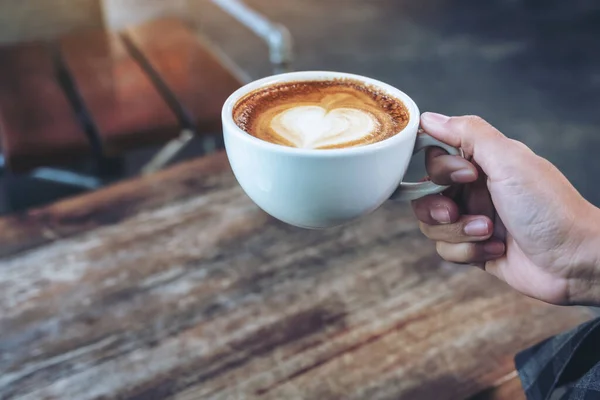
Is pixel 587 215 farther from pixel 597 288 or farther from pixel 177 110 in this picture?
pixel 177 110

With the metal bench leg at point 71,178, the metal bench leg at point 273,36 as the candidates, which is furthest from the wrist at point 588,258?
the metal bench leg at point 71,178

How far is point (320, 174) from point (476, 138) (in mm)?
266

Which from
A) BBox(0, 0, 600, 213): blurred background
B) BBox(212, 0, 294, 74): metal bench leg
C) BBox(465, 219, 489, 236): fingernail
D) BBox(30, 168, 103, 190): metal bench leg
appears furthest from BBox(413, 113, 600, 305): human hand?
BBox(30, 168, 103, 190): metal bench leg

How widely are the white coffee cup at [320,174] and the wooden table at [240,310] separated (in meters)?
0.23

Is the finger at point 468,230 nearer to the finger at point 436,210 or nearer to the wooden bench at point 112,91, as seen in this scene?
the finger at point 436,210

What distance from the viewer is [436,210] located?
2.70 feet

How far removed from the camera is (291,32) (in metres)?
3.62

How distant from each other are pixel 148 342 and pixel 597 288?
58 centimetres

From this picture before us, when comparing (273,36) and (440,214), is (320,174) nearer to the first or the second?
(440,214)

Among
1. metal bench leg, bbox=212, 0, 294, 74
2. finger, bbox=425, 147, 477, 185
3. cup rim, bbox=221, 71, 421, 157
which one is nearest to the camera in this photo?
cup rim, bbox=221, 71, 421, 157

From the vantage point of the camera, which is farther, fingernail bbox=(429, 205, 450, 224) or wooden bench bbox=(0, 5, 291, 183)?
wooden bench bbox=(0, 5, 291, 183)

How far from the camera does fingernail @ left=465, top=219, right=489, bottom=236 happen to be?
0.80 m

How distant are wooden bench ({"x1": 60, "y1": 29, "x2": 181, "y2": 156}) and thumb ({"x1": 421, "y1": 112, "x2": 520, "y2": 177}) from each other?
103 cm

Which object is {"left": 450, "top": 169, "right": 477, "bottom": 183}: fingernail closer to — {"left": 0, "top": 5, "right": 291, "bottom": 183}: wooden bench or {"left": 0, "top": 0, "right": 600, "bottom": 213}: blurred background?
{"left": 0, "top": 5, "right": 291, "bottom": 183}: wooden bench
